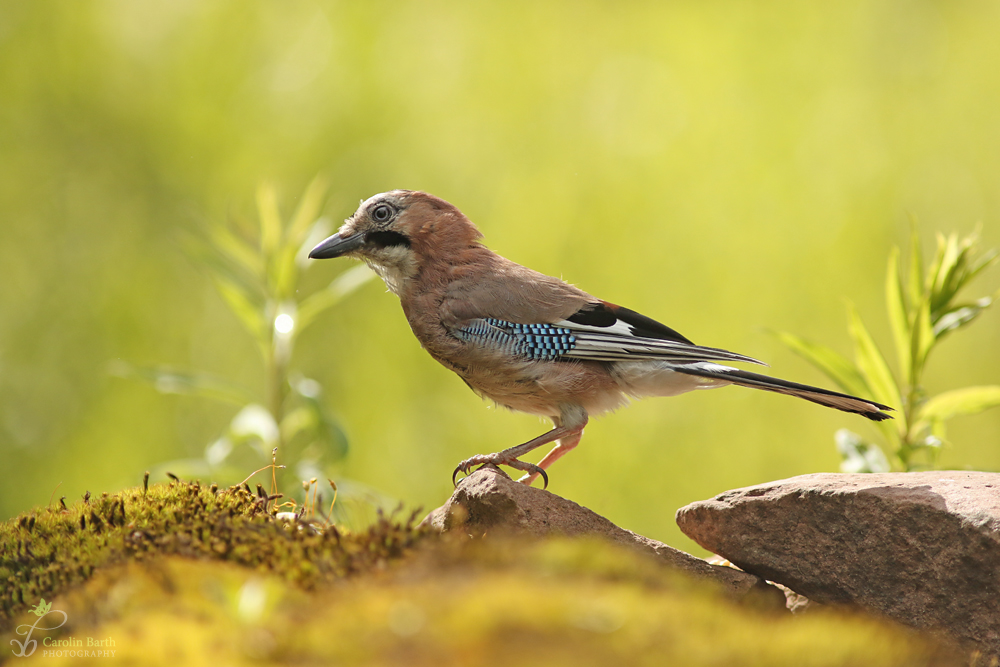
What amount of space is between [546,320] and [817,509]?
180cm

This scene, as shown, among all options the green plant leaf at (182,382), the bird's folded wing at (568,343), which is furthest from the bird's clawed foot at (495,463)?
the green plant leaf at (182,382)

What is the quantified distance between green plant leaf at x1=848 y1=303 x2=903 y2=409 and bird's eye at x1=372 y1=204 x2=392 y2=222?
9.88 ft

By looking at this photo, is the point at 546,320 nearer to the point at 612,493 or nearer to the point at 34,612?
the point at 34,612

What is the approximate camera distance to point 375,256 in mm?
4977

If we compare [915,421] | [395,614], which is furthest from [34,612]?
[915,421]

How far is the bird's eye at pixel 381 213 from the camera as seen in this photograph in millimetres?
4953

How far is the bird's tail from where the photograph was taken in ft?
13.3

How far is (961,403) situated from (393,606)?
4.30 meters

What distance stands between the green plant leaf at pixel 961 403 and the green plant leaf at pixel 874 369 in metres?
0.18

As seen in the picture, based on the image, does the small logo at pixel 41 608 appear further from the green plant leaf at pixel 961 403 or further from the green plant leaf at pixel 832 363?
the green plant leaf at pixel 961 403

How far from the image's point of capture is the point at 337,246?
4938mm

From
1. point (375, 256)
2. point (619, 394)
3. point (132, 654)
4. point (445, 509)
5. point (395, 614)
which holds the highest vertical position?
point (375, 256)

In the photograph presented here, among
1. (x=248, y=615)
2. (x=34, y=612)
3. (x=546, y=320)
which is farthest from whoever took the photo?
(x=546, y=320)

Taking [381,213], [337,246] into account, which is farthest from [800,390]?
[337,246]
